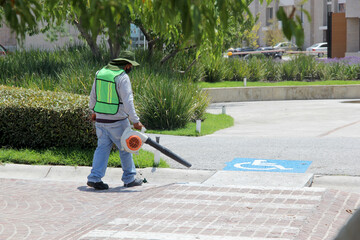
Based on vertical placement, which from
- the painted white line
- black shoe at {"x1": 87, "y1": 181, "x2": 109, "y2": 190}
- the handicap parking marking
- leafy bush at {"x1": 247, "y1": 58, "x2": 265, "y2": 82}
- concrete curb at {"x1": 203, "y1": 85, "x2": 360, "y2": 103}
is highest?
the painted white line

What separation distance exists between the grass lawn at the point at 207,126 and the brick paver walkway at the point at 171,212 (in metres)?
4.86

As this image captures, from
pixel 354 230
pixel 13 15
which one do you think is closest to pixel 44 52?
pixel 13 15

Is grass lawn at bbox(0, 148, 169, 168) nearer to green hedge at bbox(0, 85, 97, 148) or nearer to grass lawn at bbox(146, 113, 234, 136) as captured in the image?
green hedge at bbox(0, 85, 97, 148)

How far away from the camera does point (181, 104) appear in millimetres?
14305

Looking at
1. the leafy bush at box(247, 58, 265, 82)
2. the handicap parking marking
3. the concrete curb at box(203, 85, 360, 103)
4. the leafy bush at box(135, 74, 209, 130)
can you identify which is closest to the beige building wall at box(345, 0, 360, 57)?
the leafy bush at box(247, 58, 265, 82)

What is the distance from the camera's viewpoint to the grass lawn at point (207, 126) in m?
13.5

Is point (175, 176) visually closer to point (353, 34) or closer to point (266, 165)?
point (266, 165)

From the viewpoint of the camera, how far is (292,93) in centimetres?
2391

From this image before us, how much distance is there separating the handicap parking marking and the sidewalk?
0.55 metres

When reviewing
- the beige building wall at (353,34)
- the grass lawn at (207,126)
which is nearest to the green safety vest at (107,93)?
the grass lawn at (207,126)

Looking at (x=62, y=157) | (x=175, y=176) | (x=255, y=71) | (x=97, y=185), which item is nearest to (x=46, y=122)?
(x=62, y=157)

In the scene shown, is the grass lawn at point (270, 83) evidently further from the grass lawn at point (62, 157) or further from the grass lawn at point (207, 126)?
the grass lawn at point (62, 157)

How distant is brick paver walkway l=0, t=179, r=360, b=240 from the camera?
6.26 m

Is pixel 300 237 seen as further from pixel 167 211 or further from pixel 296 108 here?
pixel 296 108
